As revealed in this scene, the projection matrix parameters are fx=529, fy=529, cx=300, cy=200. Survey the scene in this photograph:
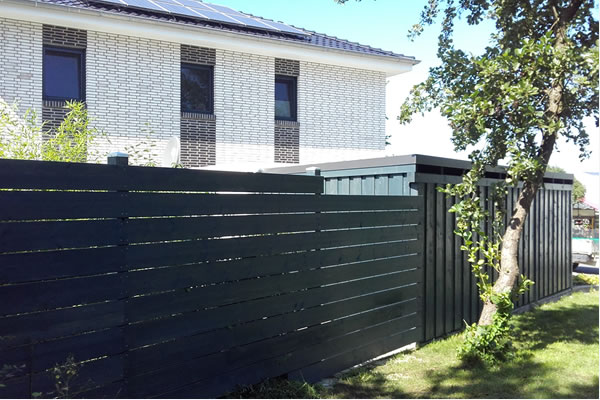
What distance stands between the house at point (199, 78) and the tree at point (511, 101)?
5.76 m

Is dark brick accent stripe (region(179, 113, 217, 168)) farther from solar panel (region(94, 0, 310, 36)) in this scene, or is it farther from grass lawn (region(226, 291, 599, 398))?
grass lawn (region(226, 291, 599, 398))

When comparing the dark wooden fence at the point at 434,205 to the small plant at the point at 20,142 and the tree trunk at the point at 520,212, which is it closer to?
the tree trunk at the point at 520,212

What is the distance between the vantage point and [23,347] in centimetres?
298

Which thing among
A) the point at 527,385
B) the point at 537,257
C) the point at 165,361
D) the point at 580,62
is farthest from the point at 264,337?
the point at 537,257

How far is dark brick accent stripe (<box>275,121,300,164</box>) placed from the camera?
14797 millimetres

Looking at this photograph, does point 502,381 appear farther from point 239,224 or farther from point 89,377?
point 89,377

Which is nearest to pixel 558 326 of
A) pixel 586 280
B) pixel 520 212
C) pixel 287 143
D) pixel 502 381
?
pixel 520 212

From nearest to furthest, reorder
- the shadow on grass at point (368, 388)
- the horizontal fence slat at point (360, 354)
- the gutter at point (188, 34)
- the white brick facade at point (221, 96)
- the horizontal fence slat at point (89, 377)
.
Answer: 1. the horizontal fence slat at point (89, 377)
2. the shadow on grass at point (368, 388)
3. the horizontal fence slat at point (360, 354)
4. the gutter at point (188, 34)
5. the white brick facade at point (221, 96)

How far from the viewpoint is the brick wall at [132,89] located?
1211cm

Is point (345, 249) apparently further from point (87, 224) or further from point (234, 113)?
point (234, 113)

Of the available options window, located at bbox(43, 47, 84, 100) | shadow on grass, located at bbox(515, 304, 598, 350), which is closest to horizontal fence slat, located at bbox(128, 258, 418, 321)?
shadow on grass, located at bbox(515, 304, 598, 350)

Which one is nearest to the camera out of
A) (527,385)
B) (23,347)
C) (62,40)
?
(23,347)

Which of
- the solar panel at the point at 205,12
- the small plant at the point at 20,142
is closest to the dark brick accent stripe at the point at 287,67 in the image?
the solar panel at the point at 205,12

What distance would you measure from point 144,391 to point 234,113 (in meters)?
11.1
